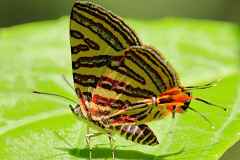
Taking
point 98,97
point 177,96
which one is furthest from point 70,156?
point 177,96

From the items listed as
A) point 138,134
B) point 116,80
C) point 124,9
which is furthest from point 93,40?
point 124,9

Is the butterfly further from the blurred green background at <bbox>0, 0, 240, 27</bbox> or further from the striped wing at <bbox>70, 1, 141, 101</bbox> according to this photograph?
the blurred green background at <bbox>0, 0, 240, 27</bbox>

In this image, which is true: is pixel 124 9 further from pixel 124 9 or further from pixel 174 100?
pixel 174 100

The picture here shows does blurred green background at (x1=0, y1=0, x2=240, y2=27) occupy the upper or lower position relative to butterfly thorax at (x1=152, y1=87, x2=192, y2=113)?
upper

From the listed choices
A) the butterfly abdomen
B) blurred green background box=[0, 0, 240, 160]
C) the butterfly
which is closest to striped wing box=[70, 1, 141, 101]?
the butterfly

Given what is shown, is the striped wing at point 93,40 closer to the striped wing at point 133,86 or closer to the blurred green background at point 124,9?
the striped wing at point 133,86

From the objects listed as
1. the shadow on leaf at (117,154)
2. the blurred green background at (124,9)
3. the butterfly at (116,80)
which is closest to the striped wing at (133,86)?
the butterfly at (116,80)
